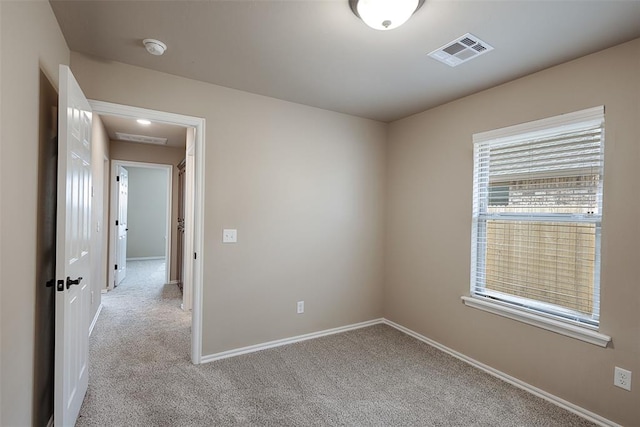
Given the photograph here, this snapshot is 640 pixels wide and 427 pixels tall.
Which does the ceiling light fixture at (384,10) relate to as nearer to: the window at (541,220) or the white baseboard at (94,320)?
the window at (541,220)

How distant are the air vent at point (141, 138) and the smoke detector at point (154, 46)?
3.14 m

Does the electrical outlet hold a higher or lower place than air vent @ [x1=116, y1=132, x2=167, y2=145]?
lower

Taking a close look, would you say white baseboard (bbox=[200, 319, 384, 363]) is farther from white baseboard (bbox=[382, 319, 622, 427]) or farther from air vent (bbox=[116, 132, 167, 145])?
air vent (bbox=[116, 132, 167, 145])

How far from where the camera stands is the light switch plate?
291 cm

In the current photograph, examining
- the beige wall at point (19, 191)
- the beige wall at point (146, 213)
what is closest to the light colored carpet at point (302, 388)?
the beige wall at point (19, 191)

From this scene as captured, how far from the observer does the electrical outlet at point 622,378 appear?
1.98 metres

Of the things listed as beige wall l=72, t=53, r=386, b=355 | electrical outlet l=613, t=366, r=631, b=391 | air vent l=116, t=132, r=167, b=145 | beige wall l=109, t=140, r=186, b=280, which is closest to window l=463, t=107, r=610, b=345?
electrical outlet l=613, t=366, r=631, b=391

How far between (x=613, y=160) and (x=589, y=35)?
807 millimetres

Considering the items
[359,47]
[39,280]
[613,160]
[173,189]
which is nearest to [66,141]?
[39,280]

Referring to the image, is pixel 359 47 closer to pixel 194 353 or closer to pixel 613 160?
pixel 613 160

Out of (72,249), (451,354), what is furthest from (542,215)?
(72,249)

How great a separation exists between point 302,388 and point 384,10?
8.43 feet

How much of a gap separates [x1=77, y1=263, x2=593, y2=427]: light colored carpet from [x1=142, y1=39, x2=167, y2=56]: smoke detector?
2.45 metres

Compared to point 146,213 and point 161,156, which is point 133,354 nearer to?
point 161,156
